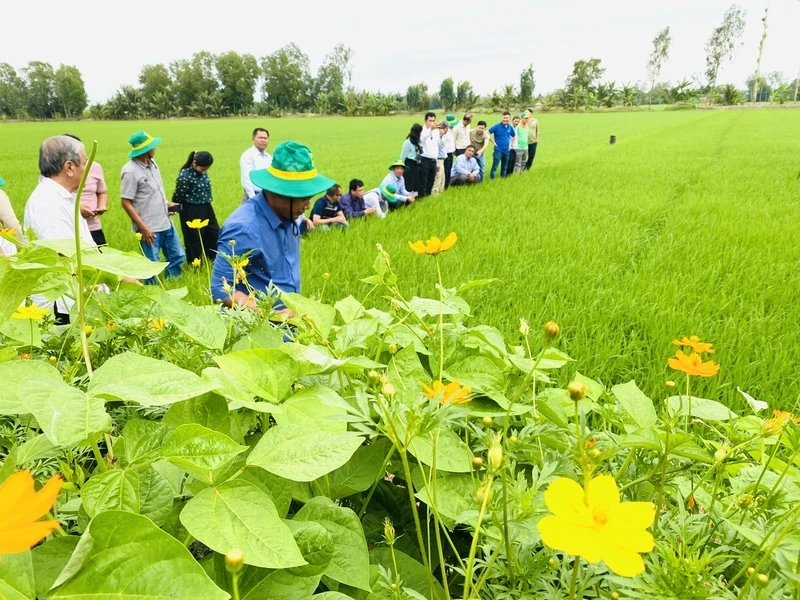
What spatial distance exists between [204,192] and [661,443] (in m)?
4.37

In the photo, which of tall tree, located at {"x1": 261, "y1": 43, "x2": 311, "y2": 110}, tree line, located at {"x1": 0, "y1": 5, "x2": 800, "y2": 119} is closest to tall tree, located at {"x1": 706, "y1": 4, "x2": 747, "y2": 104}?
tree line, located at {"x1": 0, "y1": 5, "x2": 800, "y2": 119}

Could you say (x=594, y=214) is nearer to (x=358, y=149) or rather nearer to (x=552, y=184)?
A: (x=552, y=184)

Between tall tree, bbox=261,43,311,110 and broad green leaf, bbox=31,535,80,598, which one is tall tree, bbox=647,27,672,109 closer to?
tall tree, bbox=261,43,311,110

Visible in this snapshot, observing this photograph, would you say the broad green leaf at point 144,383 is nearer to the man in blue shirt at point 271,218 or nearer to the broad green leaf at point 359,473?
the broad green leaf at point 359,473

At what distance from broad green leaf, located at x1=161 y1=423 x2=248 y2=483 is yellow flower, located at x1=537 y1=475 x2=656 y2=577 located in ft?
0.78

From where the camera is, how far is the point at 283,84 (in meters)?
57.8

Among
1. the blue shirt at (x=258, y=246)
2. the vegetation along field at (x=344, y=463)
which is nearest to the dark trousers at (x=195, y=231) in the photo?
the blue shirt at (x=258, y=246)

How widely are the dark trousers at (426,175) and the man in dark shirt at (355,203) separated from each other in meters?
1.73

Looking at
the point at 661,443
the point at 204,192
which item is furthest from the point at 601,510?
the point at 204,192

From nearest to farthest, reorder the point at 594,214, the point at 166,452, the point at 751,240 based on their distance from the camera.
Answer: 1. the point at 166,452
2. the point at 751,240
3. the point at 594,214

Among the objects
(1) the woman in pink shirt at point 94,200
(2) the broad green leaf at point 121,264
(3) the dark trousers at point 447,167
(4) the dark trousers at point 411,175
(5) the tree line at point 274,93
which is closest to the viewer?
(2) the broad green leaf at point 121,264

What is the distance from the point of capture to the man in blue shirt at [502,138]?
860 cm

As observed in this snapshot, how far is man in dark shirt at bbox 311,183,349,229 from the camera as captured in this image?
512 centimetres

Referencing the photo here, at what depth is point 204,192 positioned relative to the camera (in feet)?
14.2
